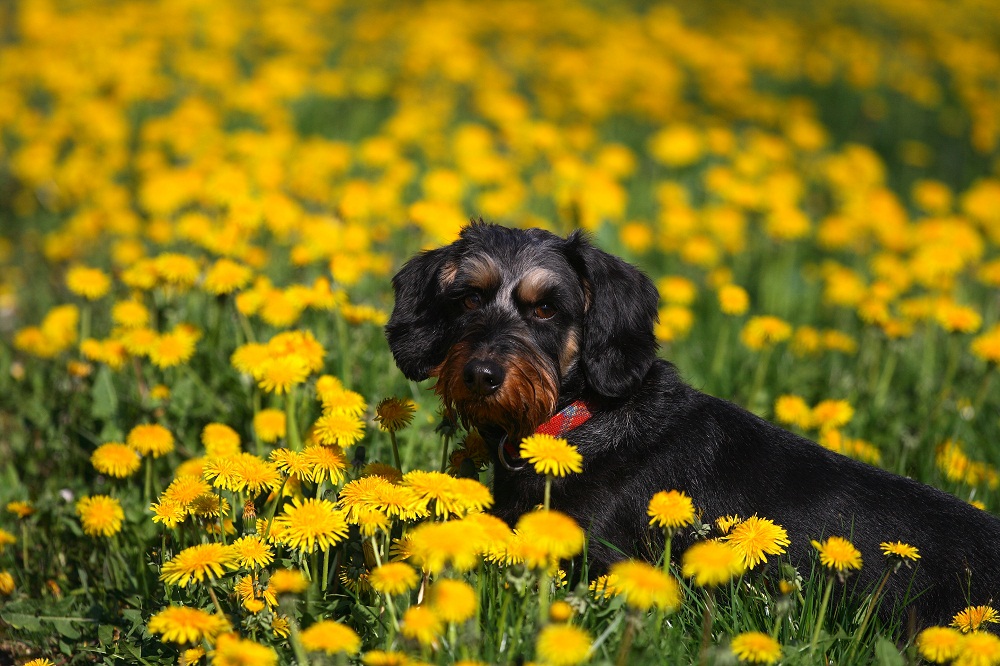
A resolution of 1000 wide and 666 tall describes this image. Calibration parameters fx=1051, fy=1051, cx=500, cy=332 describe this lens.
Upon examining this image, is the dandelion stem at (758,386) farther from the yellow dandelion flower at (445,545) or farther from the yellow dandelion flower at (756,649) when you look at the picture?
the yellow dandelion flower at (445,545)

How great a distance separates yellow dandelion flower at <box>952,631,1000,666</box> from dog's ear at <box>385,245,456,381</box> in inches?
83.7

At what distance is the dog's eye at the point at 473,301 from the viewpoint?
158 inches

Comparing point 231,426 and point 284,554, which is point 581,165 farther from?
point 284,554

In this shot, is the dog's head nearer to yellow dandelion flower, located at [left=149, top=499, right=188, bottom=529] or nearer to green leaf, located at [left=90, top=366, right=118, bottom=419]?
yellow dandelion flower, located at [left=149, top=499, right=188, bottom=529]

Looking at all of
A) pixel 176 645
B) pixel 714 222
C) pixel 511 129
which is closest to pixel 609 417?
pixel 176 645

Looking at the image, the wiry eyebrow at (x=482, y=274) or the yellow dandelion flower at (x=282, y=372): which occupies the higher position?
the wiry eyebrow at (x=482, y=274)

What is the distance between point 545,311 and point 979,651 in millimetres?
1914

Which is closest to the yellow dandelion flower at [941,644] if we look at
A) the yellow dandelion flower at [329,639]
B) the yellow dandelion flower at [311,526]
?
the yellow dandelion flower at [329,639]

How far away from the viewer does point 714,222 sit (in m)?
7.19

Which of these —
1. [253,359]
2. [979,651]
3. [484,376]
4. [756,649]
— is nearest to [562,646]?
[756,649]

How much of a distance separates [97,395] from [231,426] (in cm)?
65

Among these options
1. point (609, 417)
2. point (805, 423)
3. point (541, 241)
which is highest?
point (541, 241)

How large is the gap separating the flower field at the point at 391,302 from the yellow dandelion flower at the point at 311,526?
0.5 inches

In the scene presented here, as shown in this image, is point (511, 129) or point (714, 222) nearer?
point (714, 222)
